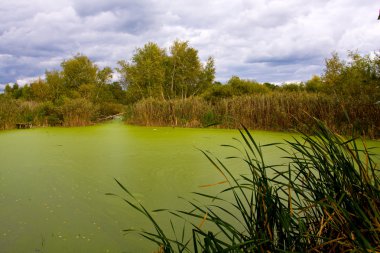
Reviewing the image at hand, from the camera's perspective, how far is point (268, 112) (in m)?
7.39

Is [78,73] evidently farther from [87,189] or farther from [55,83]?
[87,189]

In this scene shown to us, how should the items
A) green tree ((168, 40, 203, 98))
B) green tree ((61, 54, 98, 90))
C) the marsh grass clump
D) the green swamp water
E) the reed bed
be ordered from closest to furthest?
1. the marsh grass clump
2. the green swamp water
3. the reed bed
4. green tree ((61, 54, 98, 90))
5. green tree ((168, 40, 203, 98))

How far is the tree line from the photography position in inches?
255

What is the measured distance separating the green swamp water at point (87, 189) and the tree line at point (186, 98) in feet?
2.56

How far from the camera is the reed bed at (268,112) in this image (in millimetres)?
5805

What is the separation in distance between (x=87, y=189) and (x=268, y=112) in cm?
577

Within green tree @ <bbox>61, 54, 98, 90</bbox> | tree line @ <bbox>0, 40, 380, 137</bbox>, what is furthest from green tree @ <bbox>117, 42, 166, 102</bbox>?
green tree @ <bbox>61, 54, 98, 90</bbox>

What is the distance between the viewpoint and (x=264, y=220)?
1033 mm

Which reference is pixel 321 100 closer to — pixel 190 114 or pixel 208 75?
pixel 190 114

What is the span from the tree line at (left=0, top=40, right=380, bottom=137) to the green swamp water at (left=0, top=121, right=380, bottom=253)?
78cm

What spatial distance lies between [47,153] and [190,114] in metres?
5.43

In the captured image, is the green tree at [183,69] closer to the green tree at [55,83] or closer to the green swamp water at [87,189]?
the green tree at [55,83]

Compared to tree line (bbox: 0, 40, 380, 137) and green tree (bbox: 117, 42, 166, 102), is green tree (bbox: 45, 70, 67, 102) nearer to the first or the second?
tree line (bbox: 0, 40, 380, 137)

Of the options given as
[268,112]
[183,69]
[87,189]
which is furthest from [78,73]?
[87,189]
